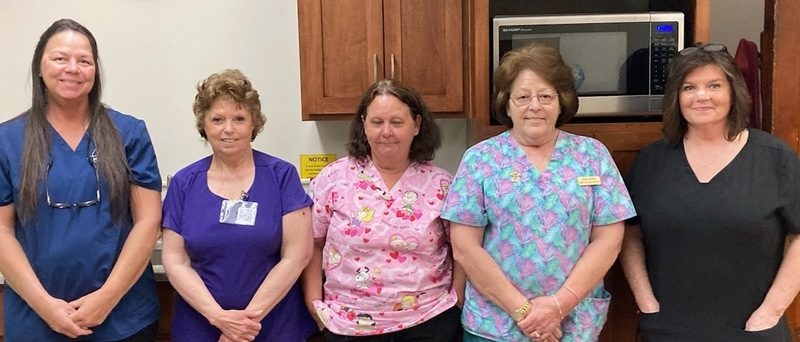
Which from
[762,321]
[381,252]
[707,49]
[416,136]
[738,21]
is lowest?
[762,321]

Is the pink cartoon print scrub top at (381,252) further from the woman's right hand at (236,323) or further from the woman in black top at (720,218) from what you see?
the woman in black top at (720,218)

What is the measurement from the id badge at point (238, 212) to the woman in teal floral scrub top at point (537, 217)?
1.64 ft

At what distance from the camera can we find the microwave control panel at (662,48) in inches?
81.2

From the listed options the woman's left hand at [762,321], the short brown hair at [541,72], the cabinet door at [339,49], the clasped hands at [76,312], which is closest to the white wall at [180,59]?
the cabinet door at [339,49]

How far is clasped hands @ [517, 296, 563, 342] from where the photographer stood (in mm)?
1716

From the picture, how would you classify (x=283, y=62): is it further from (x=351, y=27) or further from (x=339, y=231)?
(x=339, y=231)

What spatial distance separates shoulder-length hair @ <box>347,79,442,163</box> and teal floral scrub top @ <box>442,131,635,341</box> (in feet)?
Answer: 0.64

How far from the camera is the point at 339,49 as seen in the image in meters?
2.30

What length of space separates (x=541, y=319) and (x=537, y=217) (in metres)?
0.25

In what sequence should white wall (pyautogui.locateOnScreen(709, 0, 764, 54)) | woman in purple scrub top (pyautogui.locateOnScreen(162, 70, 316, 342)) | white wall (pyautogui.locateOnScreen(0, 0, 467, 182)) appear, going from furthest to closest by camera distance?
white wall (pyautogui.locateOnScreen(0, 0, 467, 182)) < white wall (pyautogui.locateOnScreen(709, 0, 764, 54)) < woman in purple scrub top (pyautogui.locateOnScreen(162, 70, 316, 342))

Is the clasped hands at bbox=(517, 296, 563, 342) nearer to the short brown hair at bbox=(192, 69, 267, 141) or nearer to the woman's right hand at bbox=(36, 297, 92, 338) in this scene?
the short brown hair at bbox=(192, 69, 267, 141)

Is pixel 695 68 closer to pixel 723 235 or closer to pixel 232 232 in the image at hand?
pixel 723 235

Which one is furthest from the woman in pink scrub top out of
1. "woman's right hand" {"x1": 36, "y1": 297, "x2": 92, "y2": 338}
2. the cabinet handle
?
"woman's right hand" {"x1": 36, "y1": 297, "x2": 92, "y2": 338}

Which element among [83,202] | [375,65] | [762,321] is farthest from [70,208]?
[762,321]
